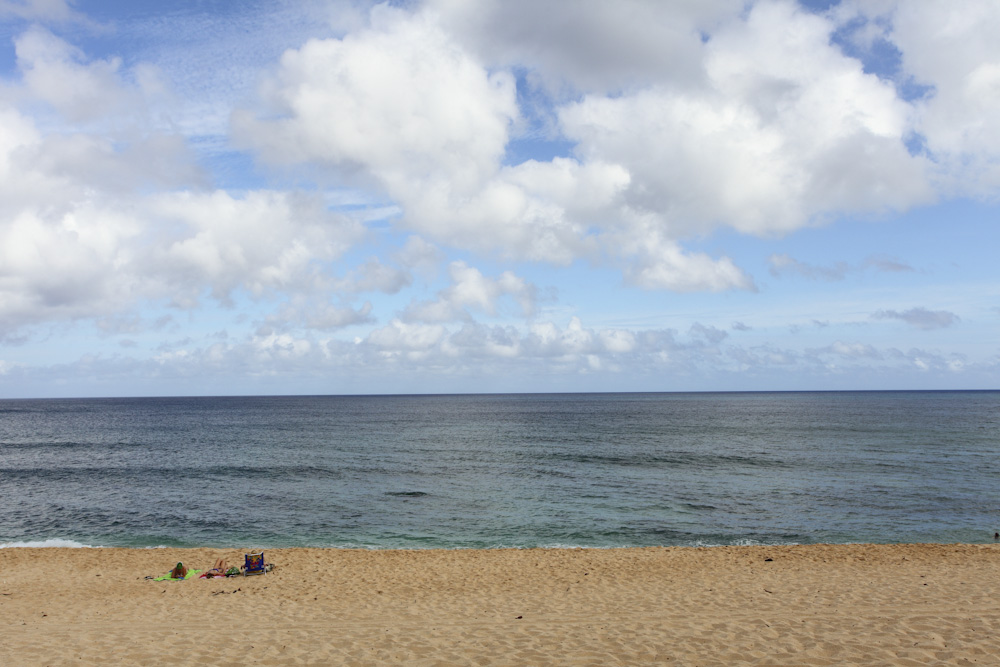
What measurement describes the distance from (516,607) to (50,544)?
23.6 m

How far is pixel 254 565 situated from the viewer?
2041cm

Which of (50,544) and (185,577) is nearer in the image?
(185,577)

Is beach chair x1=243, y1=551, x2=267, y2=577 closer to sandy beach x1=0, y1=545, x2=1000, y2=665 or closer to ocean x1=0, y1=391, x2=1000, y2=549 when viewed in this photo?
sandy beach x1=0, y1=545, x2=1000, y2=665

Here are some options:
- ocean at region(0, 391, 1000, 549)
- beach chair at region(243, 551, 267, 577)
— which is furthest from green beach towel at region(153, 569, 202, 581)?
ocean at region(0, 391, 1000, 549)

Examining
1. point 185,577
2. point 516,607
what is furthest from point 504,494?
point 516,607

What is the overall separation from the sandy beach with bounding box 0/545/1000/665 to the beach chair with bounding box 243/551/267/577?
41cm

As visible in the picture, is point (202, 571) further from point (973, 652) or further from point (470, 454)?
point (470, 454)

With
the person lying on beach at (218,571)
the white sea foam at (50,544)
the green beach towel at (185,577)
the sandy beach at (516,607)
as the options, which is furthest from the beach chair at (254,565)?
the white sea foam at (50,544)

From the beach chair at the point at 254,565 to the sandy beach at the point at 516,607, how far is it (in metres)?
0.41

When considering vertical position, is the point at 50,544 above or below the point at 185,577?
below

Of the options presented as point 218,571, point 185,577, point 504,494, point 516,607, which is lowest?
point 504,494

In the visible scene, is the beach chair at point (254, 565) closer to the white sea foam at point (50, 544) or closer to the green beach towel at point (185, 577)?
the green beach towel at point (185, 577)

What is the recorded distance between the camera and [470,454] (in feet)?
194

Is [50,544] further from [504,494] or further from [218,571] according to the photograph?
[504,494]
